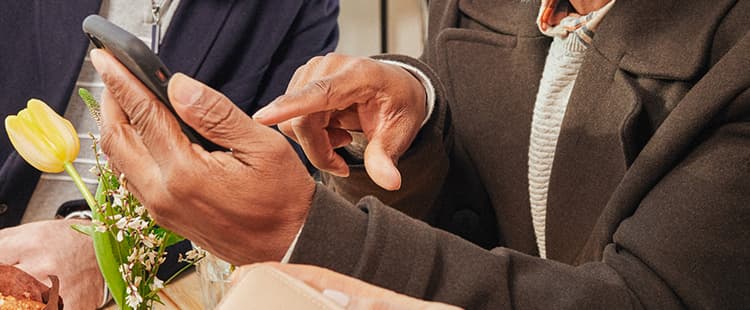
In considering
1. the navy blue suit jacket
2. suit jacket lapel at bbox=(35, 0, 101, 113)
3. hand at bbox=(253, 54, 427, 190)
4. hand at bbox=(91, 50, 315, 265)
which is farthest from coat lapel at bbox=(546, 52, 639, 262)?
suit jacket lapel at bbox=(35, 0, 101, 113)

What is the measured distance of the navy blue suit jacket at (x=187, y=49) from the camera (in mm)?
1309

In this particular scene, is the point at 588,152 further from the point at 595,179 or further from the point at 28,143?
the point at 28,143

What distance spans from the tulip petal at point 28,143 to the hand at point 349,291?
0.28 m

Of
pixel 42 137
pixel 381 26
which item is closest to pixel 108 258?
pixel 42 137

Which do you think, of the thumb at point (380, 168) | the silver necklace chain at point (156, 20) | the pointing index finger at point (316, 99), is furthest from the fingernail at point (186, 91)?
the silver necklace chain at point (156, 20)

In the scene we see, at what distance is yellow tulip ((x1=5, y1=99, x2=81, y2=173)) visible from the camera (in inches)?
25.2

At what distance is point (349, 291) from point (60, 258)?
2.10 ft

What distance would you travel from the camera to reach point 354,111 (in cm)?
87

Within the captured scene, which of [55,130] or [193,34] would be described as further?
[193,34]

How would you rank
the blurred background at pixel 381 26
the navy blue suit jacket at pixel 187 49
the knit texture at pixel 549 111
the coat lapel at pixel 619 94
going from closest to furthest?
1. the coat lapel at pixel 619 94
2. the knit texture at pixel 549 111
3. the navy blue suit jacket at pixel 187 49
4. the blurred background at pixel 381 26

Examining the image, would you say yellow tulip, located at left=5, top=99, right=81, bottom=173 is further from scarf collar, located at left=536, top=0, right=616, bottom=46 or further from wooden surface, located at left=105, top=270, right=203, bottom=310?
scarf collar, located at left=536, top=0, right=616, bottom=46

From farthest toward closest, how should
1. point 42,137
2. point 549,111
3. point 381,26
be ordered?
1. point 381,26
2. point 549,111
3. point 42,137

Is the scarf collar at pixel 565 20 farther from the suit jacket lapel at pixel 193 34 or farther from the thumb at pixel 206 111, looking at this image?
the suit jacket lapel at pixel 193 34

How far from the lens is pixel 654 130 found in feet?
2.73
